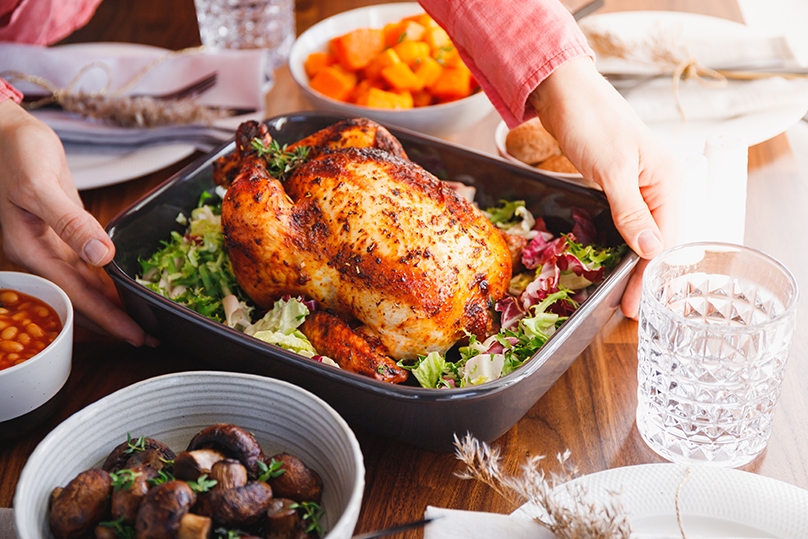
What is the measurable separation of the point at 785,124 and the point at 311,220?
1.44 m

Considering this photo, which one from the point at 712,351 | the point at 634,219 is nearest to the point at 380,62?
the point at 634,219

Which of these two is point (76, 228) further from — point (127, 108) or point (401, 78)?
point (401, 78)

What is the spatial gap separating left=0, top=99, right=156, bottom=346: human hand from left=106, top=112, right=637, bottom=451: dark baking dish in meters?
0.08

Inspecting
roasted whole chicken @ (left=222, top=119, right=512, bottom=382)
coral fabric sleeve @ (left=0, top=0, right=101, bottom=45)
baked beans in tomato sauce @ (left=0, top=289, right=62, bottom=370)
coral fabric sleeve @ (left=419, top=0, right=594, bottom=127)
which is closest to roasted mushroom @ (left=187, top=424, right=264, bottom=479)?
roasted whole chicken @ (left=222, top=119, right=512, bottom=382)

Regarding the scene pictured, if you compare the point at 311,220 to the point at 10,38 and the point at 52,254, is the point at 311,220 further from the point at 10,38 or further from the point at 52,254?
the point at 10,38

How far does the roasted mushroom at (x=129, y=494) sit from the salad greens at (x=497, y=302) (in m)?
0.48

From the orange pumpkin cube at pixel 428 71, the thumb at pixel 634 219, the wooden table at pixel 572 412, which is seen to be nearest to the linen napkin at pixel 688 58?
the wooden table at pixel 572 412

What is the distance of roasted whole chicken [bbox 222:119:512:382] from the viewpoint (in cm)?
153

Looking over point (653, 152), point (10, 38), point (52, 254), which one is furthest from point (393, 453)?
point (10, 38)

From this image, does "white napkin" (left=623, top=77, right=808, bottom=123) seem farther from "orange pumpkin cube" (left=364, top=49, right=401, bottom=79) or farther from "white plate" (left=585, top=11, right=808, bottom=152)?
"orange pumpkin cube" (left=364, top=49, right=401, bottom=79)

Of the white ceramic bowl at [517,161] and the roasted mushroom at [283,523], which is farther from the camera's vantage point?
the white ceramic bowl at [517,161]

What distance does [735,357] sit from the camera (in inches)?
51.5

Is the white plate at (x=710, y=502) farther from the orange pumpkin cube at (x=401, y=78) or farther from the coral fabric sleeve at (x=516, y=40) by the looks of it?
the orange pumpkin cube at (x=401, y=78)

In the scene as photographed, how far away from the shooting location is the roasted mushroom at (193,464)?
1.09 m
